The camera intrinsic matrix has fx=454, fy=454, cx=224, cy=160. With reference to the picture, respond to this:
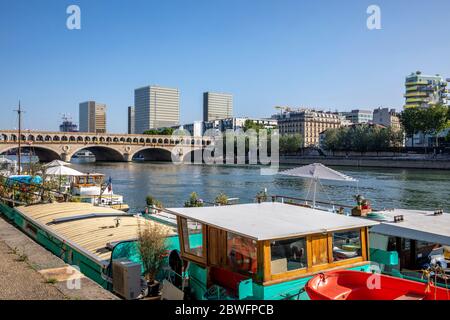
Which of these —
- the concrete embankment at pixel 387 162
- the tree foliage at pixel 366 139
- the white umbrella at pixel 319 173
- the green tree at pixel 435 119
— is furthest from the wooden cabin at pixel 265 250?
the tree foliage at pixel 366 139

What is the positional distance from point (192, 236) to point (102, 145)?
282ft

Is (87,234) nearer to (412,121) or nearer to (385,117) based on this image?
(412,121)

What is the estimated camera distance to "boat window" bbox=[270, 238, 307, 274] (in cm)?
601

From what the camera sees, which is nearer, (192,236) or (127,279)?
(127,279)

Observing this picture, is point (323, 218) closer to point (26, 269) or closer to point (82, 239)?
point (26, 269)

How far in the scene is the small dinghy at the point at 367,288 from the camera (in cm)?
559

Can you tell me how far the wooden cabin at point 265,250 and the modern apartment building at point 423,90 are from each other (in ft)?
471

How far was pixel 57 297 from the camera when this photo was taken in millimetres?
5301

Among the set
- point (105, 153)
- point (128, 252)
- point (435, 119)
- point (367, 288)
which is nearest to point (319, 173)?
point (128, 252)

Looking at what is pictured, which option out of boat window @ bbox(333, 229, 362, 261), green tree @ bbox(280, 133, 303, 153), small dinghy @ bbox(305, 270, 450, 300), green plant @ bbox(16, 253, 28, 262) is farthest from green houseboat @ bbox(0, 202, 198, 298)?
green tree @ bbox(280, 133, 303, 153)

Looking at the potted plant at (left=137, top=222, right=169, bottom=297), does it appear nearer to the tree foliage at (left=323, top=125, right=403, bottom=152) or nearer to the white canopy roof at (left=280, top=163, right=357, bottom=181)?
the white canopy roof at (left=280, top=163, right=357, bottom=181)

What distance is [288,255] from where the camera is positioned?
6164 millimetres
